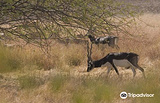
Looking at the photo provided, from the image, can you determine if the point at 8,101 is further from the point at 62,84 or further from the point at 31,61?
the point at 31,61

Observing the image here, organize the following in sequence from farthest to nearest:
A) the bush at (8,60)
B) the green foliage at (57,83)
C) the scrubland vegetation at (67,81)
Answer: the bush at (8,60) < the green foliage at (57,83) < the scrubland vegetation at (67,81)

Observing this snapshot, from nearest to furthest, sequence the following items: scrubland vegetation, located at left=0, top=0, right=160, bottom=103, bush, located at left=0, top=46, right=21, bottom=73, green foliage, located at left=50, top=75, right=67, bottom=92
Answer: scrubland vegetation, located at left=0, top=0, right=160, bottom=103 < green foliage, located at left=50, top=75, right=67, bottom=92 < bush, located at left=0, top=46, right=21, bottom=73

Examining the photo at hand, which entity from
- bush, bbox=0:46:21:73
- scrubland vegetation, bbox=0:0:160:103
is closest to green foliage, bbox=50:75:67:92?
scrubland vegetation, bbox=0:0:160:103

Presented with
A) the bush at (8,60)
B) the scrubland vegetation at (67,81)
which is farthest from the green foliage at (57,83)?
the bush at (8,60)

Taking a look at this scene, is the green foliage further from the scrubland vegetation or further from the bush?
the bush

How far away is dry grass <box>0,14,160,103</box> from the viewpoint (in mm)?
6918

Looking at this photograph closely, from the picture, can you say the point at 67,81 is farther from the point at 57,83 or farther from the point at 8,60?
the point at 8,60

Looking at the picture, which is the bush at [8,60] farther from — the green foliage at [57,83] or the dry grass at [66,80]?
the green foliage at [57,83]

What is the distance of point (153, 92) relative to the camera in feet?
22.2

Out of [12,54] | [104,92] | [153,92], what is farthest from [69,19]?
[12,54]

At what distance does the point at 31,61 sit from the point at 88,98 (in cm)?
539

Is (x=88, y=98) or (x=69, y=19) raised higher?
(x=69, y=19)

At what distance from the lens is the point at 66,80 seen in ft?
26.3

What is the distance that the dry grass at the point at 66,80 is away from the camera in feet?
22.7
